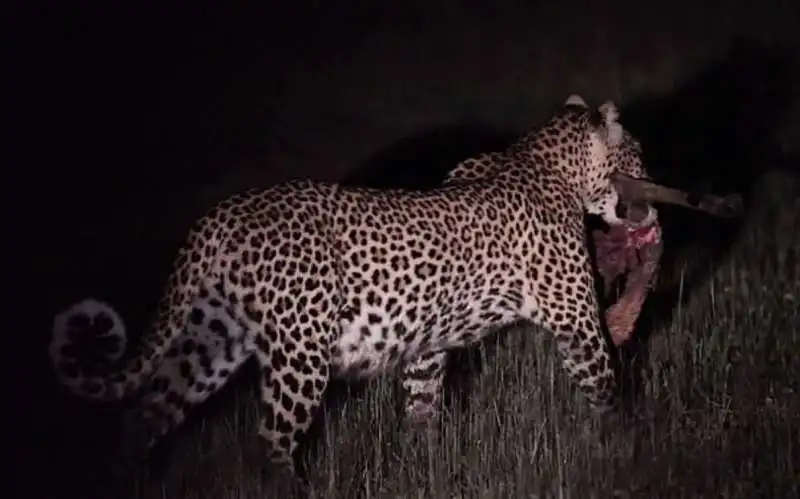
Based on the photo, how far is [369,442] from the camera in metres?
7.32

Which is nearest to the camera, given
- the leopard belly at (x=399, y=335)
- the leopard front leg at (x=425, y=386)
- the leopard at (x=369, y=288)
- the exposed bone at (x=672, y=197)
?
the leopard at (x=369, y=288)

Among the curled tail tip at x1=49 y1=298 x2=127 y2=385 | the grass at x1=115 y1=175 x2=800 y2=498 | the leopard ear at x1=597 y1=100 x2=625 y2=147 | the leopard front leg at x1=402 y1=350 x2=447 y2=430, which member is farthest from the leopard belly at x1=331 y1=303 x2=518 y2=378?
the leopard ear at x1=597 y1=100 x2=625 y2=147

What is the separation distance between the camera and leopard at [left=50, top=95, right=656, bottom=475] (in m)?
6.58

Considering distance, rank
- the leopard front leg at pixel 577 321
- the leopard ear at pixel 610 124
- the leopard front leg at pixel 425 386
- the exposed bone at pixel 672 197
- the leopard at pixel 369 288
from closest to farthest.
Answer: the leopard at pixel 369 288, the leopard front leg at pixel 577 321, the exposed bone at pixel 672 197, the leopard front leg at pixel 425 386, the leopard ear at pixel 610 124

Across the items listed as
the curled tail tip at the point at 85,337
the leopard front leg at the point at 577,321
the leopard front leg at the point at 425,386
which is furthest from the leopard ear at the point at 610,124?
the curled tail tip at the point at 85,337

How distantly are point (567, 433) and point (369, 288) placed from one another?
1.11m

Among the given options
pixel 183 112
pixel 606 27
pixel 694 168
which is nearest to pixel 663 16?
pixel 606 27

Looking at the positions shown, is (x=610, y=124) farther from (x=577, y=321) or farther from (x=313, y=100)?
(x=313, y=100)

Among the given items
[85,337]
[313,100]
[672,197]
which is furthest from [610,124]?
[313,100]

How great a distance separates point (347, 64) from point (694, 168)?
10.8 feet

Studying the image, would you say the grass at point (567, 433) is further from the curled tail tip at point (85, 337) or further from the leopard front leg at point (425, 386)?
the curled tail tip at point (85, 337)

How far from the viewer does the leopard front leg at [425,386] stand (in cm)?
782

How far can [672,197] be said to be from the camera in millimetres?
7801

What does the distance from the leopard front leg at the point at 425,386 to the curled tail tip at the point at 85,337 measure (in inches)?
71.4
